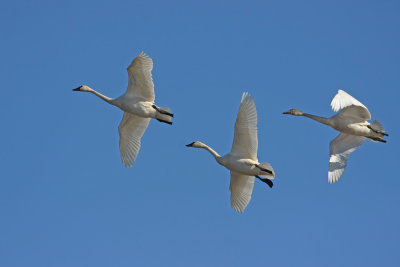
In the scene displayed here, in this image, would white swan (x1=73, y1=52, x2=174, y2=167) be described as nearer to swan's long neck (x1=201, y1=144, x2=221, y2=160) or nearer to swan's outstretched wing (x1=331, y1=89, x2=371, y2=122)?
swan's long neck (x1=201, y1=144, x2=221, y2=160)

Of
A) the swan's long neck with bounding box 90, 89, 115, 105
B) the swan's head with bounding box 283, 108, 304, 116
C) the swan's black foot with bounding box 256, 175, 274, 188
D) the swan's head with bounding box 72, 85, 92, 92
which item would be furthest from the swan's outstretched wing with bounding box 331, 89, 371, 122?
the swan's head with bounding box 72, 85, 92, 92

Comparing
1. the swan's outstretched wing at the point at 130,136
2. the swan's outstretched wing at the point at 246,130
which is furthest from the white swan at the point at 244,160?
the swan's outstretched wing at the point at 130,136

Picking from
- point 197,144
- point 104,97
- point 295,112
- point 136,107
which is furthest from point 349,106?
point 104,97

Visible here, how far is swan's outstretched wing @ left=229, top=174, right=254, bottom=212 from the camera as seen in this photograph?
30031 mm

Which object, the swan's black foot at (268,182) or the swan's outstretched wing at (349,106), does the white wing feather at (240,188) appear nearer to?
the swan's black foot at (268,182)

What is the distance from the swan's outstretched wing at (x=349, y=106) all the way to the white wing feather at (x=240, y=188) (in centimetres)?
393

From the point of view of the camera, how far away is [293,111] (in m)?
33.9

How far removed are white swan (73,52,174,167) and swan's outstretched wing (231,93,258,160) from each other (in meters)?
3.37

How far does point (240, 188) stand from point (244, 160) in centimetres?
153

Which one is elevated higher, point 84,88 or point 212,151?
point 84,88

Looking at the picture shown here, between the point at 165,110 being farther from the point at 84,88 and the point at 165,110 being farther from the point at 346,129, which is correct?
the point at 346,129

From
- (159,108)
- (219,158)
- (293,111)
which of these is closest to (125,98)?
(159,108)

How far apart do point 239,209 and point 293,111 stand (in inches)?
224

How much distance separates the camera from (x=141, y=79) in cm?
3080
